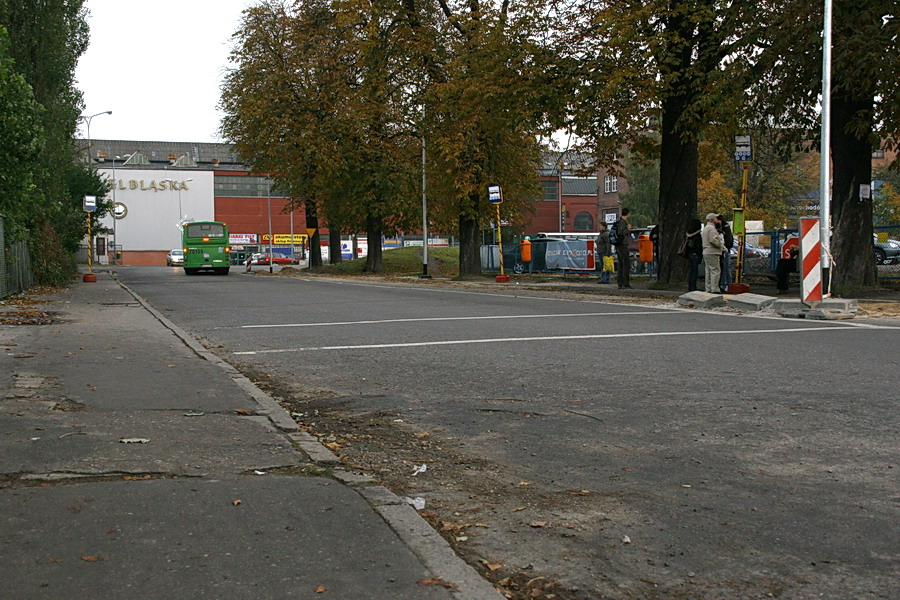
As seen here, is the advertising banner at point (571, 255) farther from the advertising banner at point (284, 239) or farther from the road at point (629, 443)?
the advertising banner at point (284, 239)

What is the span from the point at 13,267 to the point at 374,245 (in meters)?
25.3

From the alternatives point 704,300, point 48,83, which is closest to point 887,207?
point 704,300

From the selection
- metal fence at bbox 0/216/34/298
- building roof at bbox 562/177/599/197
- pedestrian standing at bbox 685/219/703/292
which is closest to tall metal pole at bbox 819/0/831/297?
pedestrian standing at bbox 685/219/703/292

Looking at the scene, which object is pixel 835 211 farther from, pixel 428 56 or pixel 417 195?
pixel 417 195

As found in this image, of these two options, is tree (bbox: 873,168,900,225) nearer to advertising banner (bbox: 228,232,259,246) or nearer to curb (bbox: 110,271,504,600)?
curb (bbox: 110,271,504,600)

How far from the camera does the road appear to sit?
153 inches

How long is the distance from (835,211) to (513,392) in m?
16.6

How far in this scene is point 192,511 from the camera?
4.33 m

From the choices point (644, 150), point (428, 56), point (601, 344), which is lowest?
point (601, 344)

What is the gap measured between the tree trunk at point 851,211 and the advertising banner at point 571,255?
1507 centimetres

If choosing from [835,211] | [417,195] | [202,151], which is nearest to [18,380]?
[835,211]

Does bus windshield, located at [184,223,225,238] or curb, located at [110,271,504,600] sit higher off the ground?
bus windshield, located at [184,223,225,238]

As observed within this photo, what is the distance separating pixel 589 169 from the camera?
27406 millimetres

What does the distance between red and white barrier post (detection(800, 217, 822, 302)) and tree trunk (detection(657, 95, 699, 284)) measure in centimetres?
662
